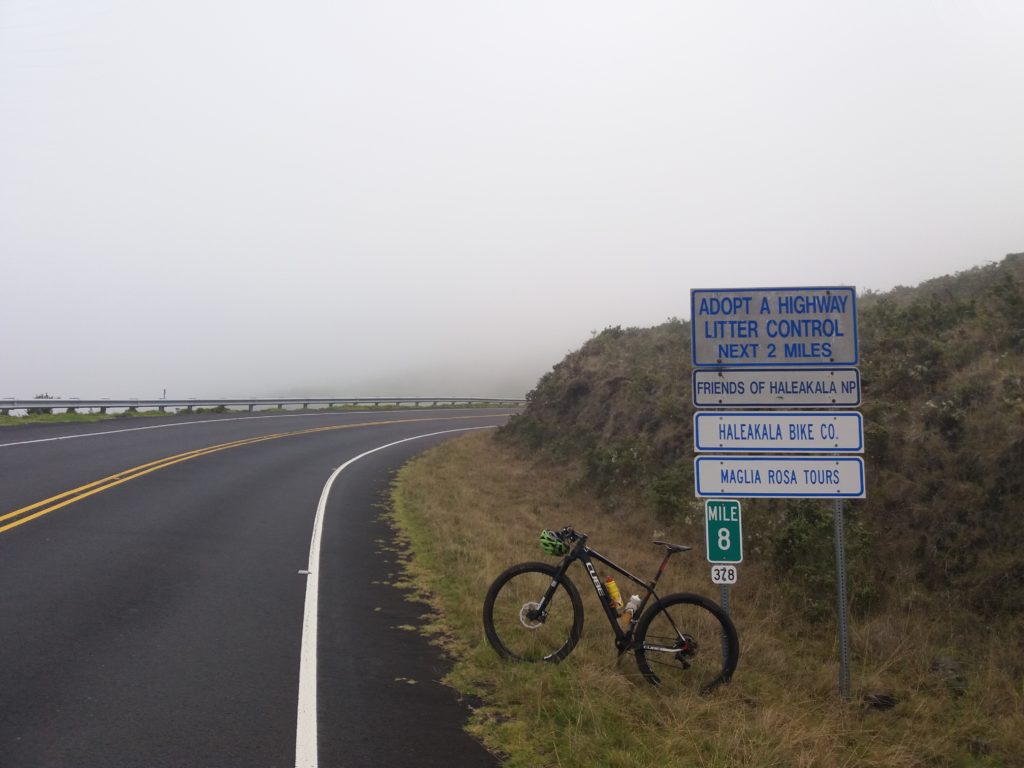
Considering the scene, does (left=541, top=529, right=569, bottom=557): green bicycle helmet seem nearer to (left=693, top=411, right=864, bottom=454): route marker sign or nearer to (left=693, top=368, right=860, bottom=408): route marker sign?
(left=693, top=411, right=864, bottom=454): route marker sign

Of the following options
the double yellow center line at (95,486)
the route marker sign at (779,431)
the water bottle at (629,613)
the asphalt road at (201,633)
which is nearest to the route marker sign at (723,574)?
the water bottle at (629,613)

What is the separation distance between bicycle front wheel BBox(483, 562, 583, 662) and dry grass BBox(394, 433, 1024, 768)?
0.21 metres

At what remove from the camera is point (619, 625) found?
602 cm

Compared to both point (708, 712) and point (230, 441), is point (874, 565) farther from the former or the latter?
point (230, 441)

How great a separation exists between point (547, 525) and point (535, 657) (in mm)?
7425

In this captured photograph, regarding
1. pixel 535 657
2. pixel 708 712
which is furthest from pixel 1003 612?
pixel 535 657

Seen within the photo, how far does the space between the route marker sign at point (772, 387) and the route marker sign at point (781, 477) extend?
500 millimetres

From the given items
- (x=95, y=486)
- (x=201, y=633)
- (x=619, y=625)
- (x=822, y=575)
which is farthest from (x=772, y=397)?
(x=95, y=486)

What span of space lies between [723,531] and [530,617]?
1858 millimetres

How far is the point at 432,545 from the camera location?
35.2 feet

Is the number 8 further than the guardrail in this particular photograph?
No

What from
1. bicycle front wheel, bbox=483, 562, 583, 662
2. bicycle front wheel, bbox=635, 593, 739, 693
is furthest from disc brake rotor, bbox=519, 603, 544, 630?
bicycle front wheel, bbox=635, 593, 739, 693

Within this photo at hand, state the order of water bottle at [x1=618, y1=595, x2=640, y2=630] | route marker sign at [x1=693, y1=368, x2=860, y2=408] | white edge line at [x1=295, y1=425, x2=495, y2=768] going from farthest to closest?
1. route marker sign at [x1=693, y1=368, x2=860, y2=408]
2. water bottle at [x1=618, y1=595, x2=640, y2=630]
3. white edge line at [x1=295, y1=425, x2=495, y2=768]

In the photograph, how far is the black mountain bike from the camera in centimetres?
586
